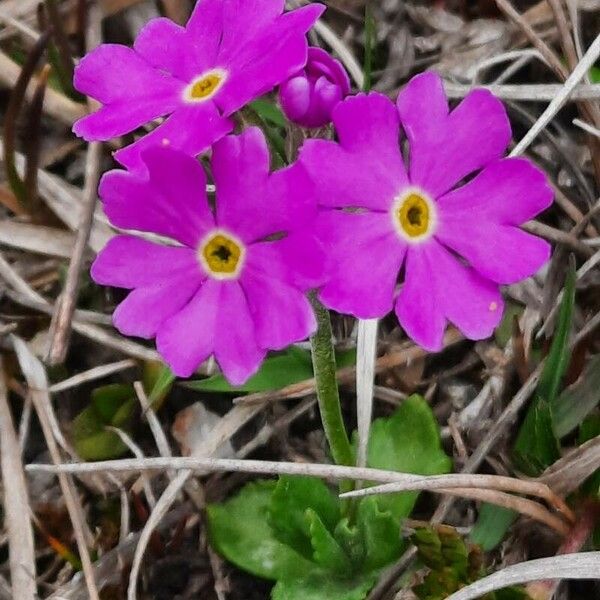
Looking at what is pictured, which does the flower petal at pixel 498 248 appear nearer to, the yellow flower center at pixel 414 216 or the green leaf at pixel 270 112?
the yellow flower center at pixel 414 216

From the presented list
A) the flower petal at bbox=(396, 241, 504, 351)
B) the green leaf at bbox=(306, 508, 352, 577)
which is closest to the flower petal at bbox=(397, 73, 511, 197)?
the flower petal at bbox=(396, 241, 504, 351)

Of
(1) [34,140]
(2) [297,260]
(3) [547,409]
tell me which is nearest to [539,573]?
(3) [547,409]

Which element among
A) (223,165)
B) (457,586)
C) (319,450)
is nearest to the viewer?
(223,165)

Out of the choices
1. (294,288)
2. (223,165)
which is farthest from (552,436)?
(223,165)

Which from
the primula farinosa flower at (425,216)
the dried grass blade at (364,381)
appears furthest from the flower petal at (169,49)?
the dried grass blade at (364,381)

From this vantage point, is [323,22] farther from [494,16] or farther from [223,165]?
[223,165]
